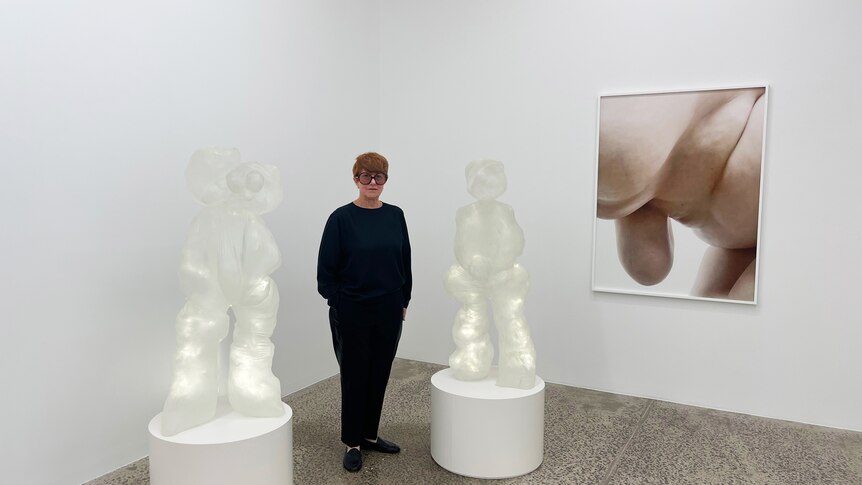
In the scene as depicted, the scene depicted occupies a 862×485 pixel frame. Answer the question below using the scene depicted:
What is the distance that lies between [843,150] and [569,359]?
1999mm

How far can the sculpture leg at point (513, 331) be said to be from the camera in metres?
2.76

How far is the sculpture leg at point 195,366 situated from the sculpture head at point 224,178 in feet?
1.39

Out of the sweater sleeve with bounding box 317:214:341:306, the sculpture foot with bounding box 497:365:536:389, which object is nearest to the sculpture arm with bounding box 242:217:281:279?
the sweater sleeve with bounding box 317:214:341:306

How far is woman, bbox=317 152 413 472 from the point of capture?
2.72m

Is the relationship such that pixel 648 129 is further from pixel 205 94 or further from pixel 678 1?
pixel 205 94

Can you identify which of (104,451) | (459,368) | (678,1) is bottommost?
(104,451)

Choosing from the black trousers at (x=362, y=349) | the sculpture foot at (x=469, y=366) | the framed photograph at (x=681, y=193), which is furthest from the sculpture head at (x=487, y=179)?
the framed photograph at (x=681, y=193)

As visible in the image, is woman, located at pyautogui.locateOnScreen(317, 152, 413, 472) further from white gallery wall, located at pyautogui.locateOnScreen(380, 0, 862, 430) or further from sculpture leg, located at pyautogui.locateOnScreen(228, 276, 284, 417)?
white gallery wall, located at pyautogui.locateOnScreen(380, 0, 862, 430)

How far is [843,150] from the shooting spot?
3266mm

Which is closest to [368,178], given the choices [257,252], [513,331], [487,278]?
[257,252]

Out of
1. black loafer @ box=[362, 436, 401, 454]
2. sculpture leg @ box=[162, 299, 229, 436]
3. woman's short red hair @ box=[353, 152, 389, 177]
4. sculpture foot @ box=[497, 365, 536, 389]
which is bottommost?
black loafer @ box=[362, 436, 401, 454]

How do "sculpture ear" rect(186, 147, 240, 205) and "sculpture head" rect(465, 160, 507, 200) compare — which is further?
"sculpture head" rect(465, 160, 507, 200)

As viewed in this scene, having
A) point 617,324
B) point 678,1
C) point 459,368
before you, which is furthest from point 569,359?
point 678,1

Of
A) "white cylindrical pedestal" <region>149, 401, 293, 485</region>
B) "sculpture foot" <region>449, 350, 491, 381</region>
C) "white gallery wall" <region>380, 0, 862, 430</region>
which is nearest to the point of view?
"white cylindrical pedestal" <region>149, 401, 293, 485</region>
